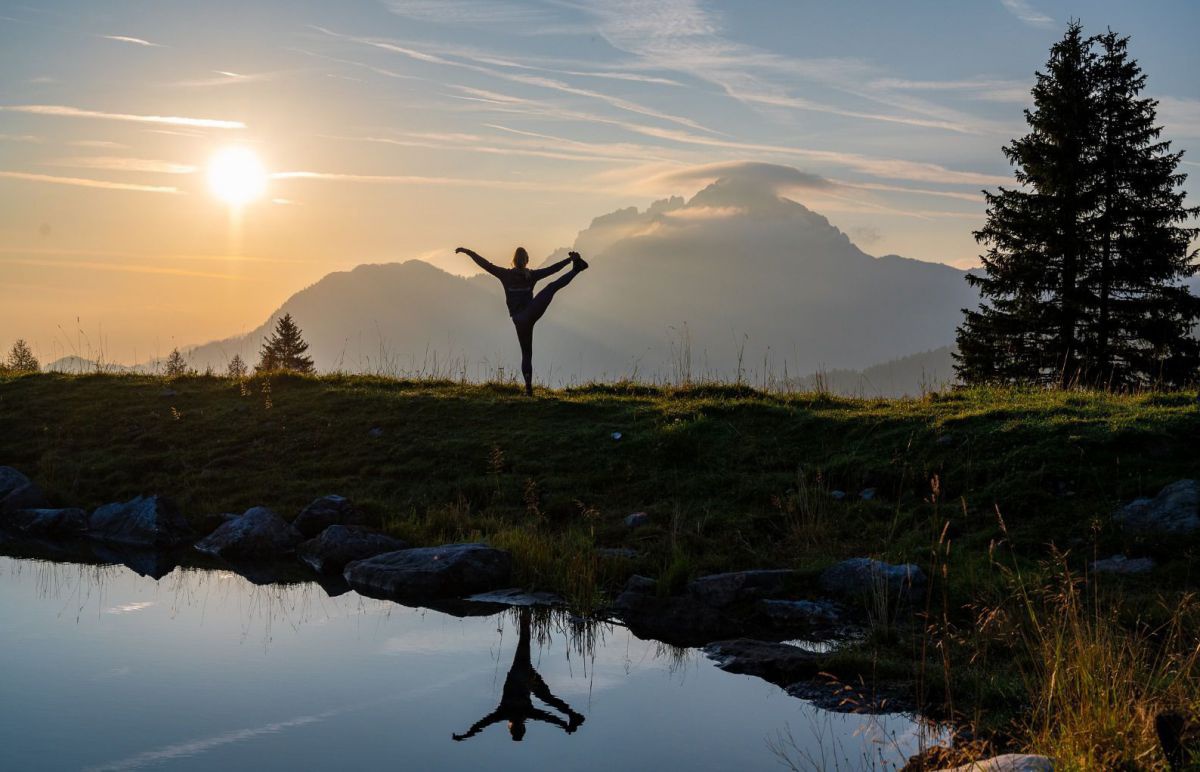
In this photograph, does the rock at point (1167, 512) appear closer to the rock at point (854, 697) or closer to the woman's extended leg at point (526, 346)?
the rock at point (854, 697)

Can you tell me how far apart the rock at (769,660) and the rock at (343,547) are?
5.14 metres

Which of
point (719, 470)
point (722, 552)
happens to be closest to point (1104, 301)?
point (719, 470)

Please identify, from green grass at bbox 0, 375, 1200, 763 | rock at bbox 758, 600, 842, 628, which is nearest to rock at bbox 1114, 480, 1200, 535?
green grass at bbox 0, 375, 1200, 763

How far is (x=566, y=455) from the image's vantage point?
1554 cm

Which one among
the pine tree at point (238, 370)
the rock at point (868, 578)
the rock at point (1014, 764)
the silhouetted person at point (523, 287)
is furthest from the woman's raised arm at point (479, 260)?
the rock at point (1014, 764)

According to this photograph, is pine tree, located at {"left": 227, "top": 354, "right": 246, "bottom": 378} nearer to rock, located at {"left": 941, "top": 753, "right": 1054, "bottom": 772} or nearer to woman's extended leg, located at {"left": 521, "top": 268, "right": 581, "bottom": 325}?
woman's extended leg, located at {"left": 521, "top": 268, "right": 581, "bottom": 325}

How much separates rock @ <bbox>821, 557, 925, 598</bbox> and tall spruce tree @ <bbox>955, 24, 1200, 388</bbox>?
69.3 ft

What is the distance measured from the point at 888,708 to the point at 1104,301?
25799 millimetres

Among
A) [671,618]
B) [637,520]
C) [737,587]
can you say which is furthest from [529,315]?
[671,618]

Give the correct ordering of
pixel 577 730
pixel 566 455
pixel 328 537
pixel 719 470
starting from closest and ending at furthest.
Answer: pixel 577 730 < pixel 328 537 < pixel 719 470 < pixel 566 455

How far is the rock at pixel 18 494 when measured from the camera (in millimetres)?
14875

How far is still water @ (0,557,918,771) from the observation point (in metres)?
6.65

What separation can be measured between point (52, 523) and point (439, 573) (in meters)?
7.05

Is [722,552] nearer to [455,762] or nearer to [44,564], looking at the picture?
[455,762]
